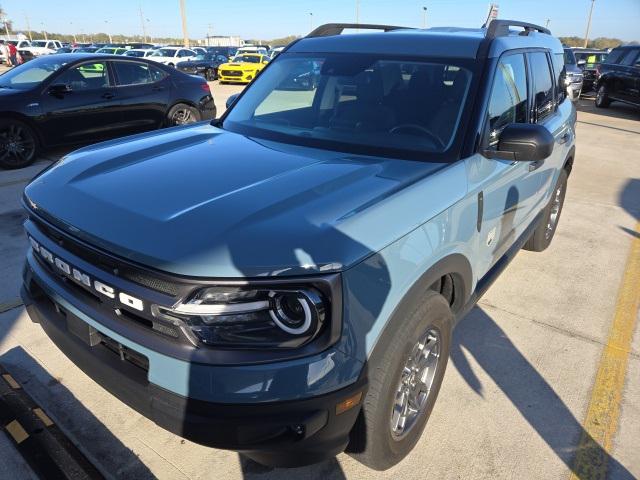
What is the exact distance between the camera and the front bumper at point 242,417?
164 centimetres

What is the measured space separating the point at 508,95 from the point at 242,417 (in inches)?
98.4

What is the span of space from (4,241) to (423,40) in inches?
166

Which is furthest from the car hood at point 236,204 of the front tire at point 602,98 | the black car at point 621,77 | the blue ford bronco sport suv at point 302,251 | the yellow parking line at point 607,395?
the front tire at point 602,98

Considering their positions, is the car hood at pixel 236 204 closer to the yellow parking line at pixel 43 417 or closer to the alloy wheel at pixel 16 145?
the yellow parking line at pixel 43 417

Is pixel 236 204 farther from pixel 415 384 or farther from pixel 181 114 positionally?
pixel 181 114

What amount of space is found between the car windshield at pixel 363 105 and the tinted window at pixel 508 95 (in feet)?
0.73

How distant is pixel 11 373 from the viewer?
2.91 metres

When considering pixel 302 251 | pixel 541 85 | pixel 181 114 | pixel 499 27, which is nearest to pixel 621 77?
pixel 181 114

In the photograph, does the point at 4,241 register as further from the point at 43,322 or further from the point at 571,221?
the point at 571,221

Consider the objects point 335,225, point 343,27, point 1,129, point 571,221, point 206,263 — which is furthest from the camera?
point 1,129

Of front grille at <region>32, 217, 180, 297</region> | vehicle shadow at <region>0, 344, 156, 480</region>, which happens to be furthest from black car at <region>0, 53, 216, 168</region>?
front grille at <region>32, 217, 180, 297</region>

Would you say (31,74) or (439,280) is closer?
(439,280)

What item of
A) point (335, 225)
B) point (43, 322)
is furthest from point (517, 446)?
point (43, 322)

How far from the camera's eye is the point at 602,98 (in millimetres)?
15945
